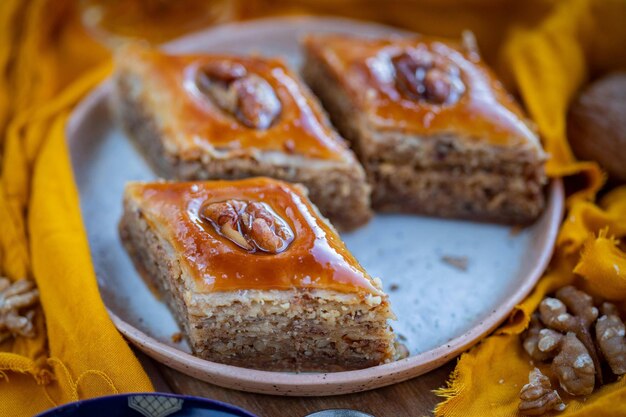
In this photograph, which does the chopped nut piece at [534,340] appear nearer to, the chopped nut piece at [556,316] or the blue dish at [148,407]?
the chopped nut piece at [556,316]

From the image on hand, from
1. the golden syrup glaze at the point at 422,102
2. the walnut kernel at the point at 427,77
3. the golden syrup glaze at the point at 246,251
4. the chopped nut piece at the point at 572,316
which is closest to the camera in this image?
the golden syrup glaze at the point at 246,251

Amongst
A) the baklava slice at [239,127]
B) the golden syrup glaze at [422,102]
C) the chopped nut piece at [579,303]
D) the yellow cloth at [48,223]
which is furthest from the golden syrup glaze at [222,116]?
the chopped nut piece at [579,303]

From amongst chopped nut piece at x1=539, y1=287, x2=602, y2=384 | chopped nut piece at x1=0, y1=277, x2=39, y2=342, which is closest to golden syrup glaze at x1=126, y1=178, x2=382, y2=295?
chopped nut piece at x1=0, y1=277, x2=39, y2=342

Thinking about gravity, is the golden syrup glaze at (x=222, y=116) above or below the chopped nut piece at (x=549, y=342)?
above

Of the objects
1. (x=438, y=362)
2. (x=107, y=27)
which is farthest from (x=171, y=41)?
(x=438, y=362)

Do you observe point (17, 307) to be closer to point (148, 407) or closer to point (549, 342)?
point (148, 407)

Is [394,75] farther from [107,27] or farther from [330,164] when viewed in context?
[107,27]
